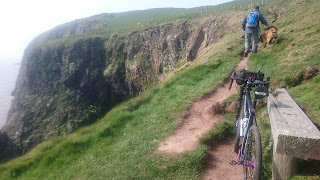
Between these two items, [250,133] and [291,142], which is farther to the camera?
[250,133]

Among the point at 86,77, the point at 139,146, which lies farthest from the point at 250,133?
the point at 86,77

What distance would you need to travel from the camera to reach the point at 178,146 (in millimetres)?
8695

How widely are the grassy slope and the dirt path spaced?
0.34 meters

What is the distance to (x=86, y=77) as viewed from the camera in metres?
77.9

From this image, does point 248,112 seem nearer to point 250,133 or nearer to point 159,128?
point 250,133

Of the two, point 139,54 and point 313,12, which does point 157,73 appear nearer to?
point 139,54

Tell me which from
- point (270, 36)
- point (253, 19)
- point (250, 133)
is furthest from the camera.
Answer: point (270, 36)

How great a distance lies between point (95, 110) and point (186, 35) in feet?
111

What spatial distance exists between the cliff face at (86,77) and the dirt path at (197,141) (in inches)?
1440

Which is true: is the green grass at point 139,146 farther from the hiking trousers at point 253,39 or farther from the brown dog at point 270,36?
the brown dog at point 270,36

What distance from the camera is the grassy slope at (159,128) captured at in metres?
7.77

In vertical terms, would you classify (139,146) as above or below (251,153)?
below

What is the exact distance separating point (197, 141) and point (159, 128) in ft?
7.18

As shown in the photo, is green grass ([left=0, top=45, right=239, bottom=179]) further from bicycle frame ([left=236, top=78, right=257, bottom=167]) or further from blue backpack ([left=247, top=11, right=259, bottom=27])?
blue backpack ([left=247, top=11, right=259, bottom=27])
